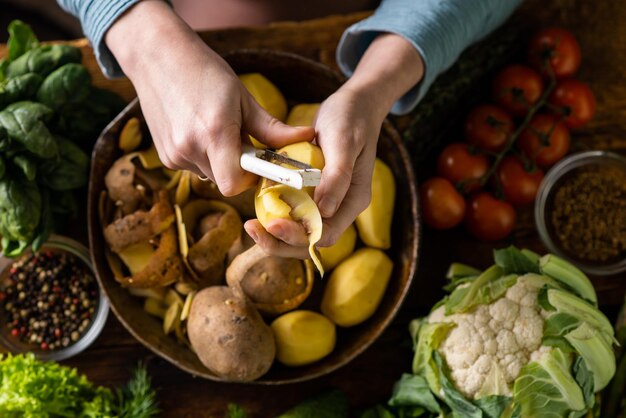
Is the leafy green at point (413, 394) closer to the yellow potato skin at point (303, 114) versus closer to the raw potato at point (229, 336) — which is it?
the raw potato at point (229, 336)

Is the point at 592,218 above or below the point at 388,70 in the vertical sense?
below

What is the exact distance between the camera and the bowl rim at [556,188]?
4.41 ft

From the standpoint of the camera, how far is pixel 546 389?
1073 mm

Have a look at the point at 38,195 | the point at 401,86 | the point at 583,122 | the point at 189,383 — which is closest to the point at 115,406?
the point at 189,383

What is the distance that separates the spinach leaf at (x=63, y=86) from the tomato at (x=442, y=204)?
28.3 inches

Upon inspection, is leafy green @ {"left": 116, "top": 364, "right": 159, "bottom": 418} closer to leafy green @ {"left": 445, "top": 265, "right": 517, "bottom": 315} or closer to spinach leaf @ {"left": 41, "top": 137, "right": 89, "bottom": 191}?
spinach leaf @ {"left": 41, "top": 137, "right": 89, "bottom": 191}

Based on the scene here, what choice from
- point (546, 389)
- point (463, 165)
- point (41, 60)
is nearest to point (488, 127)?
point (463, 165)

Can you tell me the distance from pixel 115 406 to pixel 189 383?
0.15 meters

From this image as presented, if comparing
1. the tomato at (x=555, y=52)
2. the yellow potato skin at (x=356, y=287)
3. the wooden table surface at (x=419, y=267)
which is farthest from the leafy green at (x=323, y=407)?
the tomato at (x=555, y=52)

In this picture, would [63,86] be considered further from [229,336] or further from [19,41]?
[229,336]

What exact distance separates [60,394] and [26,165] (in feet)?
1.37

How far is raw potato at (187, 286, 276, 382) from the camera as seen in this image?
108cm

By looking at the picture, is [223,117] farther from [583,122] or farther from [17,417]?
[583,122]

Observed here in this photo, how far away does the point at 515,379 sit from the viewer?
3.59ft
